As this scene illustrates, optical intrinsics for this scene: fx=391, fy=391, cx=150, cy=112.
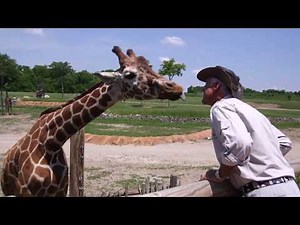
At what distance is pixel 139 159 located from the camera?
1032 centimetres

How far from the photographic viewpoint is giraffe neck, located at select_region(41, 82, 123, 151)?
2805mm

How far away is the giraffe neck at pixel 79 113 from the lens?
9.20ft

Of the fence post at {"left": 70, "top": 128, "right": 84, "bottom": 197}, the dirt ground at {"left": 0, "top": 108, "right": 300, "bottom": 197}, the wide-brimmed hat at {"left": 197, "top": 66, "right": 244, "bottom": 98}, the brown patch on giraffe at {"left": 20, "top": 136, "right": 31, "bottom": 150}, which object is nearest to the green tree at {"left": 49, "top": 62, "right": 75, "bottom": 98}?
the dirt ground at {"left": 0, "top": 108, "right": 300, "bottom": 197}

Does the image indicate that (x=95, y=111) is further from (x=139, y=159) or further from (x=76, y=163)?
(x=139, y=159)

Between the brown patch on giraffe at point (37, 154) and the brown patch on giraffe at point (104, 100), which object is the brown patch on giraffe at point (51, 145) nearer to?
the brown patch on giraffe at point (37, 154)

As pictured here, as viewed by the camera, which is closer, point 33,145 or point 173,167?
point 33,145

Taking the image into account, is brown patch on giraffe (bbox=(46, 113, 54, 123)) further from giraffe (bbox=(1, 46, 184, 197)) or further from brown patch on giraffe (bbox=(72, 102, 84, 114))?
brown patch on giraffe (bbox=(72, 102, 84, 114))

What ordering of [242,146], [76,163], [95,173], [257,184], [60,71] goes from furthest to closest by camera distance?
[60,71], [95,173], [76,163], [257,184], [242,146]

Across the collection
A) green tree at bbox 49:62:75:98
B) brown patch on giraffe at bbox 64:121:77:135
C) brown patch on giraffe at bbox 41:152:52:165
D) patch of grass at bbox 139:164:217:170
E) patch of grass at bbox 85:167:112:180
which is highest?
green tree at bbox 49:62:75:98

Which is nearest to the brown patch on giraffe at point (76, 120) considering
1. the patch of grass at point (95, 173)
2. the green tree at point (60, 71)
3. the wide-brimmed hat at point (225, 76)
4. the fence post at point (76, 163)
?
the wide-brimmed hat at point (225, 76)

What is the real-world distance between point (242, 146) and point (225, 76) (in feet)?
1.32

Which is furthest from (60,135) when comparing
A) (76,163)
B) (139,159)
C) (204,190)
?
(139,159)
